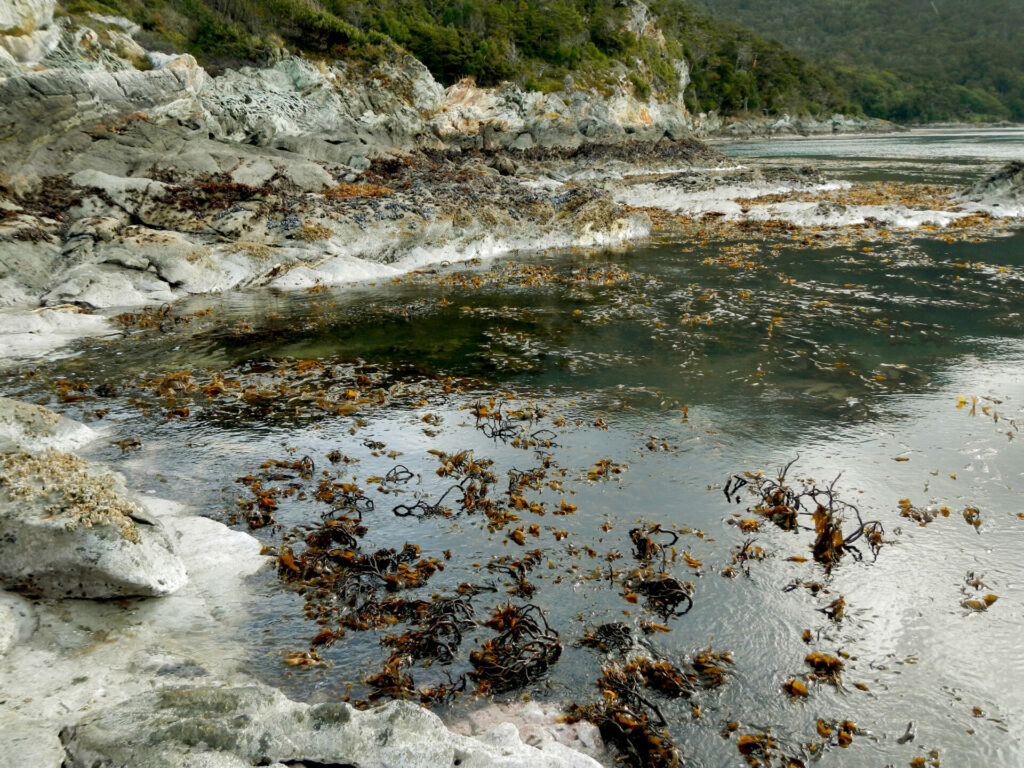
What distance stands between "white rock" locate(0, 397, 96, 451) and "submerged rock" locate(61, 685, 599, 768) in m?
4.91

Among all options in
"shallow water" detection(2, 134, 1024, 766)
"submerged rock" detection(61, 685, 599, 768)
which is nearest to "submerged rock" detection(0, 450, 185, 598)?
"shallow water" detection(2, 134, 1024, 766)

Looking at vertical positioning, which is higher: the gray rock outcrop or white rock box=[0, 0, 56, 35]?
white rock box=[0, 0, 56, 35]

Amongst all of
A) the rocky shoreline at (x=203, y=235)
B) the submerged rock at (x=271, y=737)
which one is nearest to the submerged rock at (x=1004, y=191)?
the rocky shoreline at (x=203, y=235)

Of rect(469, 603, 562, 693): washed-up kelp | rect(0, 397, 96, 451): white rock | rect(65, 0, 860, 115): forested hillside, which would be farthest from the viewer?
rect(65, 0, 860, 115): forested hillside

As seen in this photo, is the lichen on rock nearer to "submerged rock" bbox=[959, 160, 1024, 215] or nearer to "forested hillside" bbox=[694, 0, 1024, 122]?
"submerged rock" bbox=[959, 160, 1024, 215]

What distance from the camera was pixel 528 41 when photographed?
69.7m

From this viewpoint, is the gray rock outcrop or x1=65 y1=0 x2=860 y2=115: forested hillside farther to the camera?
x1=65 y1=0 x2=860 y2=115: forested hillside

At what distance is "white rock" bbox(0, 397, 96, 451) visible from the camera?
7020 mm

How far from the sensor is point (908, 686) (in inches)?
162

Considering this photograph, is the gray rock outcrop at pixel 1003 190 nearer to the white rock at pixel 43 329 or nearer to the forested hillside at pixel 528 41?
the white rock at pixel 43 329

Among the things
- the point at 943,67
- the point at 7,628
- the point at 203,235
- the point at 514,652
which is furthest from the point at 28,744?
the point at 943,67

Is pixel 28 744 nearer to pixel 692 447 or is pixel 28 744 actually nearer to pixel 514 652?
→ pixel 514 652

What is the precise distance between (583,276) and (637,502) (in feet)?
39.4

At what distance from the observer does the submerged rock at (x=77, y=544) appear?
471cm
